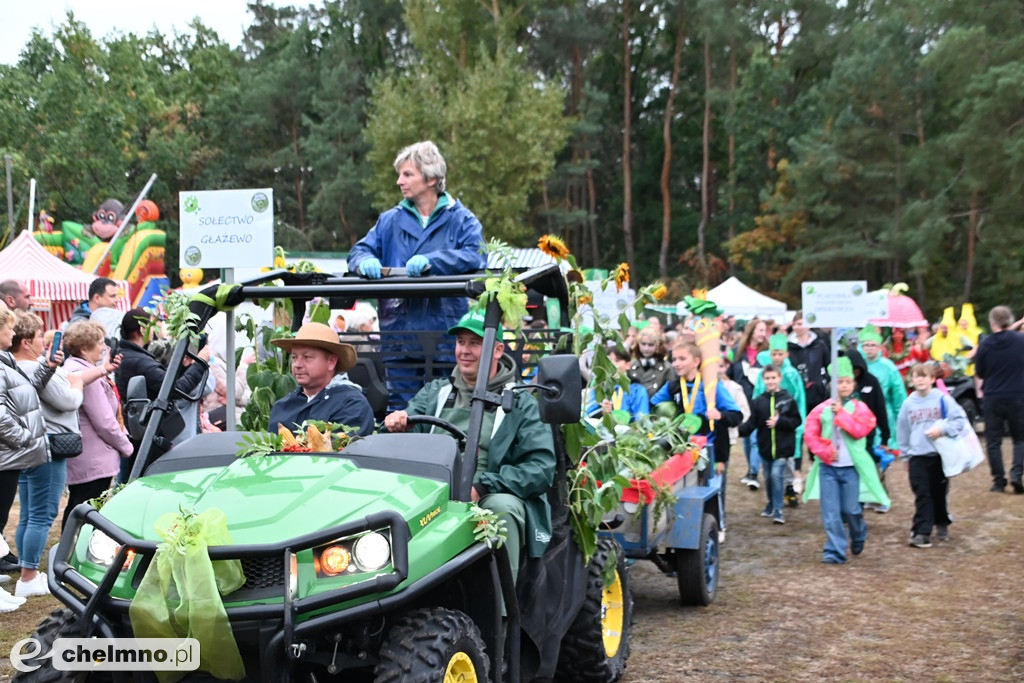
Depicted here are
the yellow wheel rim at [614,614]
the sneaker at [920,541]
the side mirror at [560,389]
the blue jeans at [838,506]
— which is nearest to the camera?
the side mirror at [560,389]

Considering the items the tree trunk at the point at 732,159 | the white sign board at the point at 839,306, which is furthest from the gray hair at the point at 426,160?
the tree trunk at the point at 732,159

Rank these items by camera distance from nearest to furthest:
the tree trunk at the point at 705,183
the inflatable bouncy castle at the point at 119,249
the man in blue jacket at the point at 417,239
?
the man in blue jacket at the point at 417,239 → the inflatable bouncy castle at the point at 119,249 → the tree trunk at the point at 705,183

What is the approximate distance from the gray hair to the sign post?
119 inches

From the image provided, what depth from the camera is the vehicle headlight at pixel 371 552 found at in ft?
11.6

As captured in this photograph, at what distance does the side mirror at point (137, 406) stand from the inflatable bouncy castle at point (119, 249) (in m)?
20.9

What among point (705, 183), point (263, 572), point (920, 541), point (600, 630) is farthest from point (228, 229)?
point (705, 183)

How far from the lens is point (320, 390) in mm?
5152

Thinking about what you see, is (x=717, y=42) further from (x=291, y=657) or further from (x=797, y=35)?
(x=291, y=657)

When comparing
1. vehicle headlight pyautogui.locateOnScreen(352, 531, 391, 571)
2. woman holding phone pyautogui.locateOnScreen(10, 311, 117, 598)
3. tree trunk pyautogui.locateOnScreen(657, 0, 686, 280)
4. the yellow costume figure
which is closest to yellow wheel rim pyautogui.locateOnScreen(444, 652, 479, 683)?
vehicle headlight pyautogui.locateOnScreen(352, 531, 391, 571)

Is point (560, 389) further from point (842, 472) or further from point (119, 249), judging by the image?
point (119, 249)

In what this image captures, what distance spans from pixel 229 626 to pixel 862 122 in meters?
40.2

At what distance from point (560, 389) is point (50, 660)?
2031mm

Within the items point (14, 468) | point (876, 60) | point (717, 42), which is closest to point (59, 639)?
point (14, 468)

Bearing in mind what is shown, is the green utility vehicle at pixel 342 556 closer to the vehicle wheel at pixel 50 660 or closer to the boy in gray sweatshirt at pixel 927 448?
the vehicle wheel at pixel 50 660
